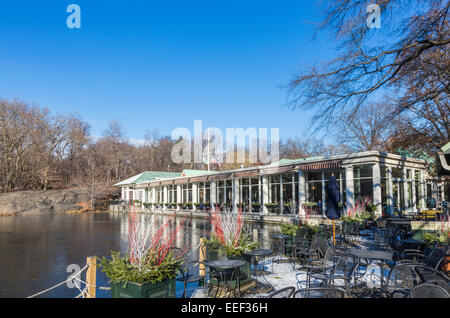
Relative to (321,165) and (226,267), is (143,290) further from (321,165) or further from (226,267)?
(321,165)

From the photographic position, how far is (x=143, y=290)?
11.4 feet

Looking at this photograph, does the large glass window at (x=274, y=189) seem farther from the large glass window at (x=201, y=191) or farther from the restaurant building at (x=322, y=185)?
the large glass window at (x=201, y=191)

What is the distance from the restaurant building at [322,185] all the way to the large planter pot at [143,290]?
38.3 feet

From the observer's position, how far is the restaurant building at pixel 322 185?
53.5 feet

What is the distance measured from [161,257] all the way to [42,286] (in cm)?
359

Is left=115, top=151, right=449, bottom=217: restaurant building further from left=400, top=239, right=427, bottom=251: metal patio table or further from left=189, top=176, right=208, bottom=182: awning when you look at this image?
left=400, top=239, right=427, bottom=251: metal patio table

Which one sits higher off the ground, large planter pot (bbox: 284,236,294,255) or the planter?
large planter pot (bbox: 284,236,294,255)

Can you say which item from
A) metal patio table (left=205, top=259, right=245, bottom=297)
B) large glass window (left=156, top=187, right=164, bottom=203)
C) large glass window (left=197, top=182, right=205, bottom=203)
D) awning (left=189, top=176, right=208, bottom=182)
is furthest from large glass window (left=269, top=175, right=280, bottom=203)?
large glass window (left=156, top=187, right=164, bottom=203)

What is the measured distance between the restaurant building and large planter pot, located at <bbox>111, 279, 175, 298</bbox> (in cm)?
1169

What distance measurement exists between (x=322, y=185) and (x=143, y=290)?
642 inches

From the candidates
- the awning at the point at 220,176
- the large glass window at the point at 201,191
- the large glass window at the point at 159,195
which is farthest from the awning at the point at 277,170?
the large glass window at the point at 159,195

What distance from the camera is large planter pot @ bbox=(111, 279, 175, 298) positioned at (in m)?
3.47
